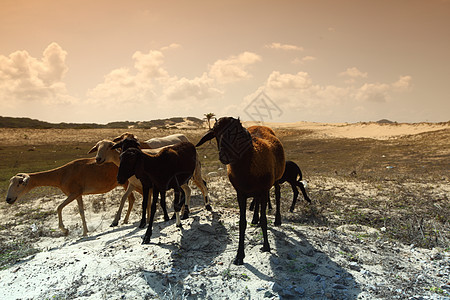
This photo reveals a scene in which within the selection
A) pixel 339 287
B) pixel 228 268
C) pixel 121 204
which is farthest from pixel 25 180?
pixel 339 287

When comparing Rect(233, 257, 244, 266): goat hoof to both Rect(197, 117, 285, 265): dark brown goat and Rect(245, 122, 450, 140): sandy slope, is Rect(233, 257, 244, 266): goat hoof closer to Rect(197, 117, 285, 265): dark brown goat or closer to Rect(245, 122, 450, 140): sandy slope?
Rect(197, 117, 285, 265): dark brown goat

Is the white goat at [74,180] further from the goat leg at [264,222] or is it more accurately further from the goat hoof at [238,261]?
the goat leg at [264,222]

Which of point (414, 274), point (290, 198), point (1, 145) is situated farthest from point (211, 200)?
point (1, 145)

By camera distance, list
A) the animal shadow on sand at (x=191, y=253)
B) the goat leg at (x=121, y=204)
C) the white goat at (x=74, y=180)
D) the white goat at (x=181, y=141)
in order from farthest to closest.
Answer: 1. the goat leg at (x=121, y=204)
2. the white goat at (x=74, y=180)
3. the white goat at (x=181, y=141)
4. the animal shadow on sand at (x=191, y=253)

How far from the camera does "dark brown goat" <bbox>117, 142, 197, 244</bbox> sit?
6160 millimetres

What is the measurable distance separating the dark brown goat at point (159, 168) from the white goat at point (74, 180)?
284 centimetres

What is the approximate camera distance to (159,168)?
6.58 metres

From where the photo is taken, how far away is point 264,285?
15.4 ft

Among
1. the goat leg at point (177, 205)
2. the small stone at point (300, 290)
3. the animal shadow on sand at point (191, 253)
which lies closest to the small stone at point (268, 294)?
the small stone at point (300, 290)

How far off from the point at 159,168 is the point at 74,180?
12.2 feet

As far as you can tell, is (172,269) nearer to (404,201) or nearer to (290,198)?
(290,198)

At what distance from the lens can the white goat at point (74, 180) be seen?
8469mm

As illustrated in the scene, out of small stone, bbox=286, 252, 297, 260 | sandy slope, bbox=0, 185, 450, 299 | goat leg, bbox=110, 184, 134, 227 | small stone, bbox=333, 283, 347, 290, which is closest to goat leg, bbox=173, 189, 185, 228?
sandy slope, bbox=0, 185, 450, 299

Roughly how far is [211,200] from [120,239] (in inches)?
166
